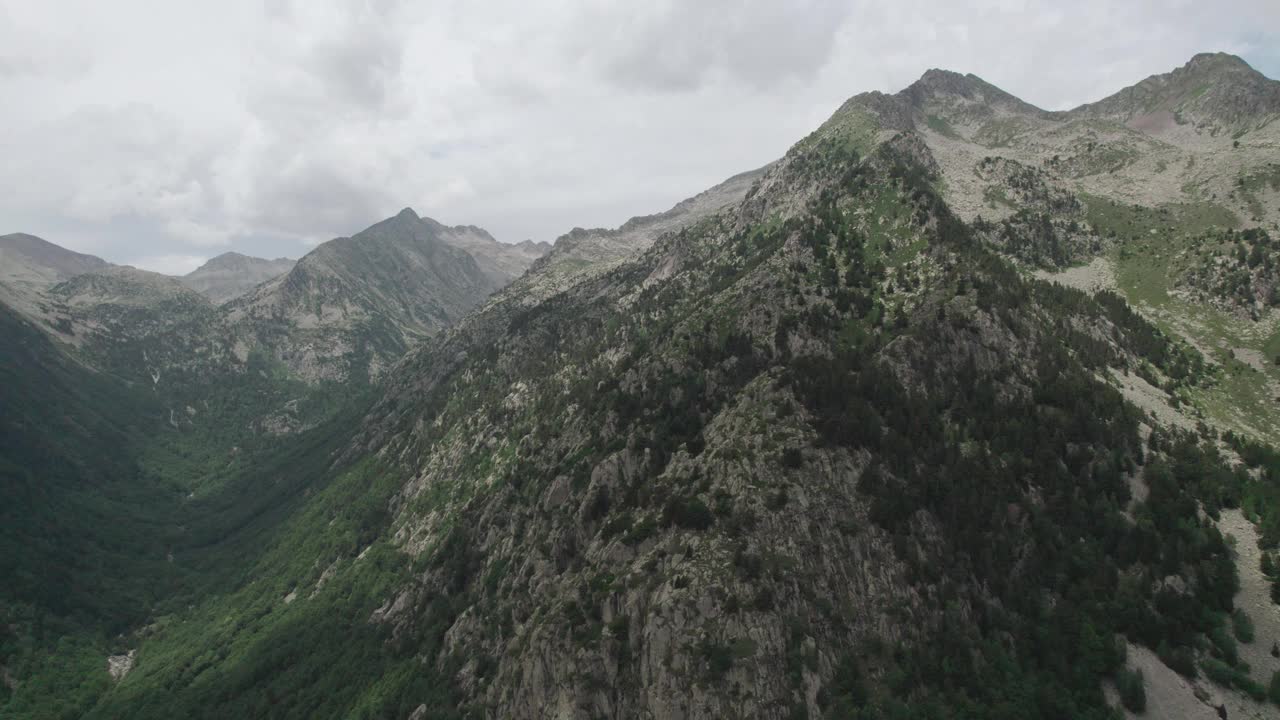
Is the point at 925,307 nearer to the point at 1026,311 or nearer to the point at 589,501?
the point at 1026,311

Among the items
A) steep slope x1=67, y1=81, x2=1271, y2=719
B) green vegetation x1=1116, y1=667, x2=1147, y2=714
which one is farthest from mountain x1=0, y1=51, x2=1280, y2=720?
steep slope x1=67, y1=81, x2=1271, y2=719

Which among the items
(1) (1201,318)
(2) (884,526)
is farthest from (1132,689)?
(1) (1201,318)

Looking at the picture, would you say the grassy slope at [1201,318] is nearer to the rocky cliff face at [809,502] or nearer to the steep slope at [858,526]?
the steep slope at [858,526]

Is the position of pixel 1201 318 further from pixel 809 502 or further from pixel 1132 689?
pixel 809 502

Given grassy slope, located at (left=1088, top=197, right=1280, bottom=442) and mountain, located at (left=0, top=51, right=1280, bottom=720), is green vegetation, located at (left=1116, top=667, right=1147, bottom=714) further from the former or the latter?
grassy slope, located at (left=1088, top=197, right=1280, bottom=442)

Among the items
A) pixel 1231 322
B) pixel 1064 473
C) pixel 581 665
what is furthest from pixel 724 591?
pixel 1231 322

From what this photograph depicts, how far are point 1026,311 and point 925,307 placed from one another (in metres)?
20.4

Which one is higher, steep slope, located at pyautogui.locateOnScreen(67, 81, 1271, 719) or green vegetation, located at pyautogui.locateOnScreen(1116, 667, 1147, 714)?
steep slope, located at pyautogui.locateOnScreen(67, 81, 1271, 719)

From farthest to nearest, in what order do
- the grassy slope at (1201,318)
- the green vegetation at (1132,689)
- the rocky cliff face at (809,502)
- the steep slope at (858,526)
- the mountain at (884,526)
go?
the grassy slope at (1201,318) < the rocky cliff face at (809,502) < the steep slope at (858,526) < the mountain at (884,526) < the green vegetation at (1132,689)

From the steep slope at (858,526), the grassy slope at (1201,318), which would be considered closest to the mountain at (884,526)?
the steep slope at (858,526)

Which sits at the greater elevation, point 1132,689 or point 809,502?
point 809,502

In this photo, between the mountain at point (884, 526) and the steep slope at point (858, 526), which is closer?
the mountain at point (884, 526)

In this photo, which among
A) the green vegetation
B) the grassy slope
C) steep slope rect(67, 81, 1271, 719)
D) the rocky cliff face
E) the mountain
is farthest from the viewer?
the grassy slope

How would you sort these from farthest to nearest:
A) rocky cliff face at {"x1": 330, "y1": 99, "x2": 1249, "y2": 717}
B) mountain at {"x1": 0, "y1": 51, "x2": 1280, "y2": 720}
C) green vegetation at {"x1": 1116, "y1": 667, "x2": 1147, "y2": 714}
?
rocky cliff face at {"x1": 330, "y1": 99, "x2": 1249, "y2": 717} → mountain at {"x1": 0, "y1": 51, "x2": 1280, "y2": 720} → green vegetation at {"x1": 1116, "y1": 667, "x2": 1147, "y2": 714}
